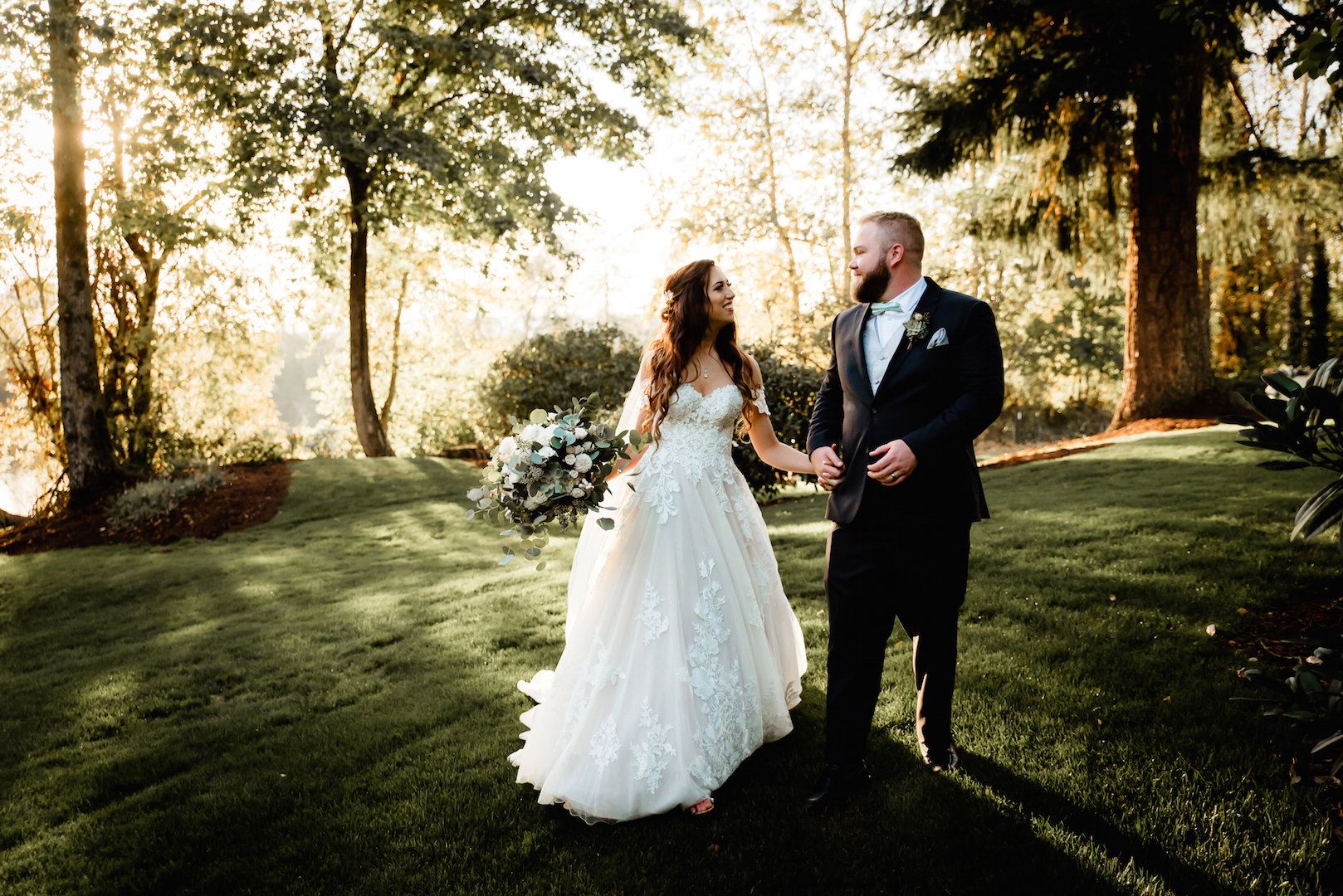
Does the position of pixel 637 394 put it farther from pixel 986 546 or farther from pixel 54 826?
pixel 986 546

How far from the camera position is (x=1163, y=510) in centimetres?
700

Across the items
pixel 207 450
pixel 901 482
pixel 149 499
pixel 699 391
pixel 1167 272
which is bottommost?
pixel 149 499

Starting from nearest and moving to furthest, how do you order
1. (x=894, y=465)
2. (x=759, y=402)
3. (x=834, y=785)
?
(x=894, y=465) < (x=834, y=785) < (x=759, y=402)

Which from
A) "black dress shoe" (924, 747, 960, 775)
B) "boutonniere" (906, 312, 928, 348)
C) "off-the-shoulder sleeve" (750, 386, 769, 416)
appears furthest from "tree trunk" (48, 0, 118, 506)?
"black dress shoe" (924, 747, 960, 775)

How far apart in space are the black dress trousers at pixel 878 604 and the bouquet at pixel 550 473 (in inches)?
40.8

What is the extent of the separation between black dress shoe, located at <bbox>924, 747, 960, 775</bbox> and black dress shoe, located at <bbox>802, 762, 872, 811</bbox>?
12.6 inches

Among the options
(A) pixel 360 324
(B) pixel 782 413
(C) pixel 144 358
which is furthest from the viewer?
(A) pixel 360 324

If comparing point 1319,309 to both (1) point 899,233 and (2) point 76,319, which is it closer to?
(1) point 899,233

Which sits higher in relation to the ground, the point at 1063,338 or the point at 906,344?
the point at 1063,338

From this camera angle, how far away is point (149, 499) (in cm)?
1220

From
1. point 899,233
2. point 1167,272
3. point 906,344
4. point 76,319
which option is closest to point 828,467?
point 906,344

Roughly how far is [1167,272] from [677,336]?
11.1 meters

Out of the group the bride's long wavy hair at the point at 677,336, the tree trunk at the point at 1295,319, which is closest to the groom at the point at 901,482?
the bride's long wavy hair at the point at 677,336

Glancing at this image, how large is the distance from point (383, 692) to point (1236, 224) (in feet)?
48.7
